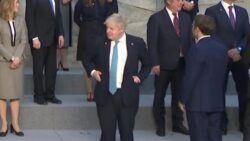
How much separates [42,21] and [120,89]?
7.33ft

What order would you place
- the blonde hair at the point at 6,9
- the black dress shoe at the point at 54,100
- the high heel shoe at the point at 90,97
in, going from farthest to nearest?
the high heel shoe at the point at 90,97, the black dress shoe at the point at 54,100, the blonde hair at the point at 6,9

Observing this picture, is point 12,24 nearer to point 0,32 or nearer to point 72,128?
point 0,32

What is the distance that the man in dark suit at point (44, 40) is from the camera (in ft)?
31.9

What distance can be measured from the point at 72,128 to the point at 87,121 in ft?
0.73

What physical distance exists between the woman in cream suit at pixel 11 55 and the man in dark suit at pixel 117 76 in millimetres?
1418

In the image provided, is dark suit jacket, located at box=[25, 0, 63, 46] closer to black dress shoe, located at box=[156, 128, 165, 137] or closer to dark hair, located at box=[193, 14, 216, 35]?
black dress shoe, located at box=[156, 128, 165, 137]

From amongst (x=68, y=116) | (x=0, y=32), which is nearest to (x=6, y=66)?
(x=0, y=32)

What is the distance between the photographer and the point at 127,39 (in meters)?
8.10

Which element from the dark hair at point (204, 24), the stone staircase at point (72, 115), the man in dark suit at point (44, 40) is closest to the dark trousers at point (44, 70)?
the man in dark suit at point (44, 40)

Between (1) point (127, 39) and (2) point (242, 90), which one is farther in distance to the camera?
(2) point (242, 90)

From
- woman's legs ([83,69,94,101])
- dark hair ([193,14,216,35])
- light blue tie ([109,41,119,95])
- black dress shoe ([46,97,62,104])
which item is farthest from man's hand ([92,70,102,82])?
woman's legs ([83,69,94,101])

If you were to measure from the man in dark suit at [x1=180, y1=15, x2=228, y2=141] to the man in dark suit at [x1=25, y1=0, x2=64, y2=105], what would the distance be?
2.58 metres

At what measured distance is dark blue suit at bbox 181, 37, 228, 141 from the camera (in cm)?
771

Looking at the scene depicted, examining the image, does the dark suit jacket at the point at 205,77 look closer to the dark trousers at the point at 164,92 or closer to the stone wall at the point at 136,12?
the dark trousers at the point at 164,92
